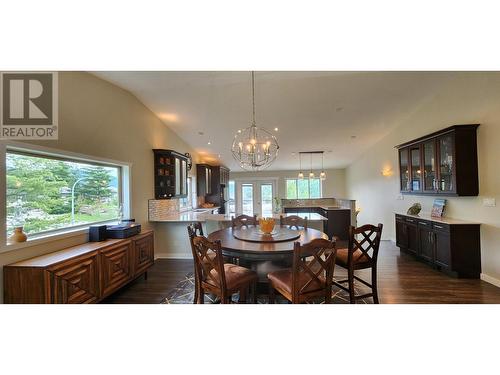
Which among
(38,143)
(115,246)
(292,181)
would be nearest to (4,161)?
(38,143)

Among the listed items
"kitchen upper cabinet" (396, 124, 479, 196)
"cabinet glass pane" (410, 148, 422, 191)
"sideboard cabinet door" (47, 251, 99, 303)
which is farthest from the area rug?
"cabinet glass pane" (410, 148, 422, 191)

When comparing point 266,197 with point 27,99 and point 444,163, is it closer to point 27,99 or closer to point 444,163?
point 444,163

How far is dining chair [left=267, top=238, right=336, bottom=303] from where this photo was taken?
5.83 ft

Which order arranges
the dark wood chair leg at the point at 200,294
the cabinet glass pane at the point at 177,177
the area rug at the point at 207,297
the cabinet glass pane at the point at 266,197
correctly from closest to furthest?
the dark wood chair leg at the point at 200,294, the area rug at the point at 207,297, the cabinet glass pane at the point at 177,177, the cabinet glass pane at the point at 266,197

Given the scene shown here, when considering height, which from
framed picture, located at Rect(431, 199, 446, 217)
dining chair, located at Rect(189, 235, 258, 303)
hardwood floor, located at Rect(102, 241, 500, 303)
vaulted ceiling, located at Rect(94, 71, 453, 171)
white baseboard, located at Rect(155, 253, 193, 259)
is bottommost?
hardwood floor, located at Rect(102, 241, 500, 303)

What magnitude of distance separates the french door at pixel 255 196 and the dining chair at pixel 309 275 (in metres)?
8.26

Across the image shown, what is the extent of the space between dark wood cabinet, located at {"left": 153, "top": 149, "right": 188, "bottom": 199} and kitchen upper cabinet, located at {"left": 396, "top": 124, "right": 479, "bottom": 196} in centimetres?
491

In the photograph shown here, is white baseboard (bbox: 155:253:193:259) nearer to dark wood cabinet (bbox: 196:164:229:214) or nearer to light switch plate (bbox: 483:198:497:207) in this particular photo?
dark wood cabinet (bbox: 196:164:229:214)

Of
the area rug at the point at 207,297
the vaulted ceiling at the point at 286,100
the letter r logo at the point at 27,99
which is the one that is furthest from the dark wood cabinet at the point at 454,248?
the letter r logo at the point at 27,99

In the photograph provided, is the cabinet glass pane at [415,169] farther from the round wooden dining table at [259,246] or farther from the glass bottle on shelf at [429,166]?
the round wooden dining table at [259,246]

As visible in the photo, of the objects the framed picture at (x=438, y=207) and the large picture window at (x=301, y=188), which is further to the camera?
the large picture window at (x=301, y=188)

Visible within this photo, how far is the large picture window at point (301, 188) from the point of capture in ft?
32.9

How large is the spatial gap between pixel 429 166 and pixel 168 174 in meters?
5.06
